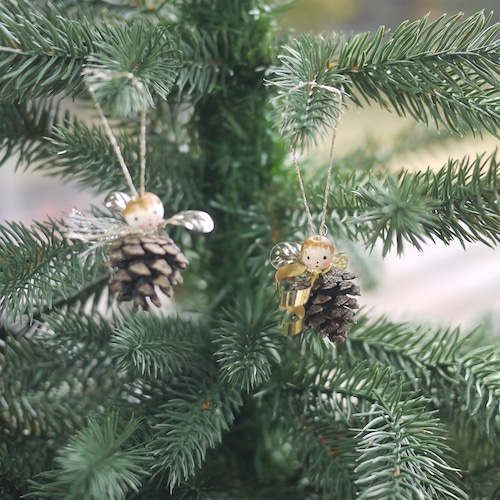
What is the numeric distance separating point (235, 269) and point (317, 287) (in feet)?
0.44

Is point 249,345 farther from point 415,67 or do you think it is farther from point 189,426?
point 415,67

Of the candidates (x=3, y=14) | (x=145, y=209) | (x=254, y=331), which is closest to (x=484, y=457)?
(x=254, y=331)

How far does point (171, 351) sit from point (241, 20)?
0.79 ft

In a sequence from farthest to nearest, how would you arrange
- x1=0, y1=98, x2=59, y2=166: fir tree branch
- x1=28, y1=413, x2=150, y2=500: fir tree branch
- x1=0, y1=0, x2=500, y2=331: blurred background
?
x1=0, y1=0, x2=500, y2=331: blurred background
x1=0, y1=98, x2=59, y2=166: fir tree branch
x1=28, y1=413, x2=150, y2=500: fir tree branch

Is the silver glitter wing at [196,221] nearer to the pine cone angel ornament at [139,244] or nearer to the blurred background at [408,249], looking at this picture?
the pine cone angel ornament at [139,244]

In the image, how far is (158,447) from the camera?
14.4 inches

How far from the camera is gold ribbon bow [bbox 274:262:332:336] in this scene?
13.7 inches

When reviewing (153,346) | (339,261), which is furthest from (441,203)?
(153,346)

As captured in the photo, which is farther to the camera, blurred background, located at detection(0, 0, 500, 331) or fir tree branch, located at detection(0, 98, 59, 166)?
blurred background, located at detection(0, 0, 500, 331)

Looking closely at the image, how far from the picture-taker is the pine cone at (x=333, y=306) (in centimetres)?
34

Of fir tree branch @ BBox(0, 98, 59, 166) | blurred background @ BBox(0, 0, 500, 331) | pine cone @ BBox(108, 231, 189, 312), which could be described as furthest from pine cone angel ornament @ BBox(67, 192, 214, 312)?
blurred background @ BBox(0, 0, 500, 331)

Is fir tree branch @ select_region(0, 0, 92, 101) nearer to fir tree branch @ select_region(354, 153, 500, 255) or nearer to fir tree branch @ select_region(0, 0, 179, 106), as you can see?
fir tree branch @ select_region(0, 0, 179, 106)

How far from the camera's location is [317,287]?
35 cm

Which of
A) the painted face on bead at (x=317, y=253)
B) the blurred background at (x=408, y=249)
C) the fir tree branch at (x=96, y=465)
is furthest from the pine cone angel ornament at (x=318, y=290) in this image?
the blurred background at (x=408, y=249)
